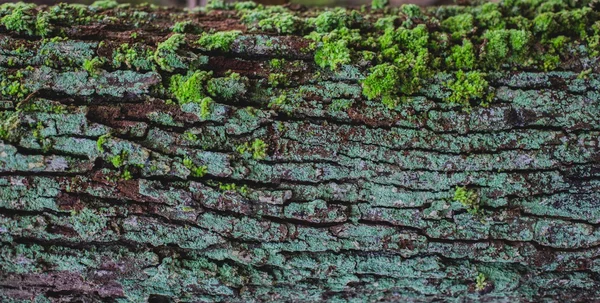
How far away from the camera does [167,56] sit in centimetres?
175

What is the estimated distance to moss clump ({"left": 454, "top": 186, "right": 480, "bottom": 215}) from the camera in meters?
1.72

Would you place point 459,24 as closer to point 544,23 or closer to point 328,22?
point 544,23

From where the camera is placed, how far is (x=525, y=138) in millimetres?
1756

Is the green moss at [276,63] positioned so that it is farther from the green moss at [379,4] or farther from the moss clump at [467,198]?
the moss clump at [467,198]

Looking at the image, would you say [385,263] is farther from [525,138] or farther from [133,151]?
[133,151]

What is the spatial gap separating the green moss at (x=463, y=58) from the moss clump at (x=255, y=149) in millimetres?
799

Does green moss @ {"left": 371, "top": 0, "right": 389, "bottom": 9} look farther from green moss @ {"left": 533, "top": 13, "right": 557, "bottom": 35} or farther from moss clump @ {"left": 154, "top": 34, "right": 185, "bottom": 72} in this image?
moss clump @ {"left": 154, "top": 34, "right": 185, "bottom": 72}

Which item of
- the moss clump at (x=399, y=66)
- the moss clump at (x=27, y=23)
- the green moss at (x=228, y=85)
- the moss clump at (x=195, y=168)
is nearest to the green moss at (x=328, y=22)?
the moss clump at (x=399, y=66)

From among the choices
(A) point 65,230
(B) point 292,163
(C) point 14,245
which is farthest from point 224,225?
(C) point 14,245

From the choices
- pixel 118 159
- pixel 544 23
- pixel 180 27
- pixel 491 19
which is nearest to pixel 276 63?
pixel 180 27

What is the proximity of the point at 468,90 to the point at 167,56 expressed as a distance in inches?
44.4

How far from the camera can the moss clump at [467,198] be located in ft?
5.65

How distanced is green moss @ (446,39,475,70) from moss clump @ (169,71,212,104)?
939 mm

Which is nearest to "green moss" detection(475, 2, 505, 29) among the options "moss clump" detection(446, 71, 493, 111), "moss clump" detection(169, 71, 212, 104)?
"moss clump" detection(446, 71, 493, 111)
